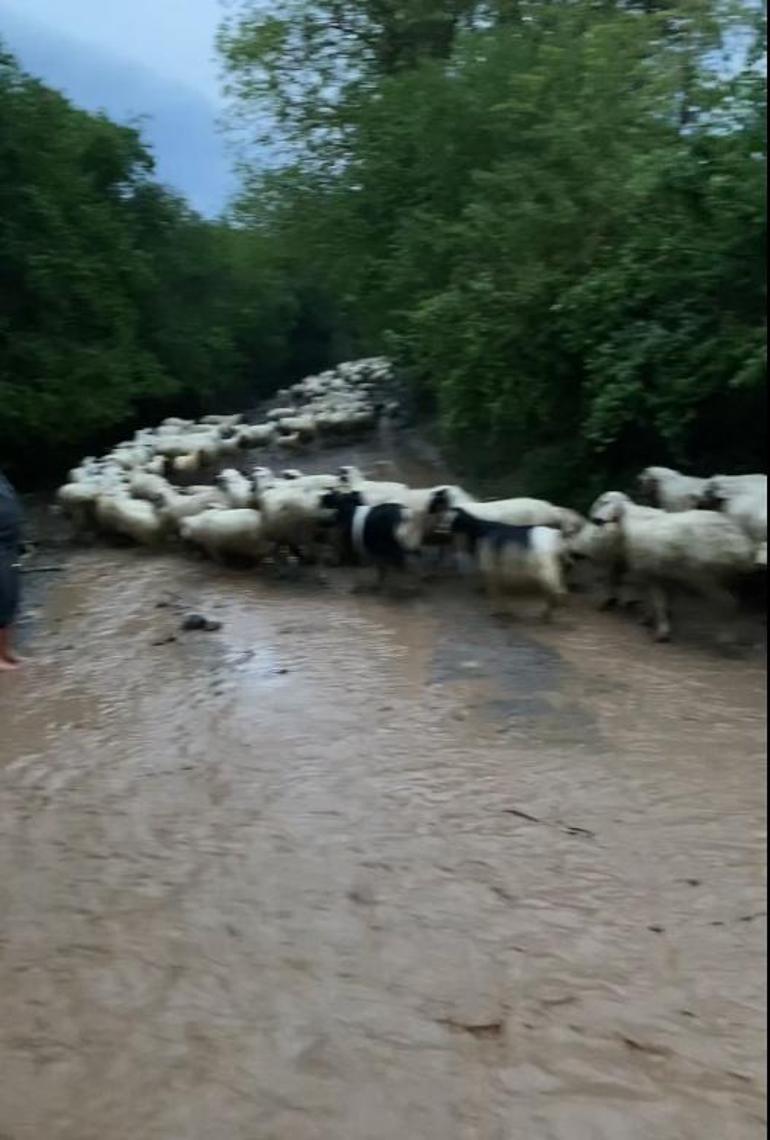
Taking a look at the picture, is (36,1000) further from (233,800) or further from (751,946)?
(751,946)

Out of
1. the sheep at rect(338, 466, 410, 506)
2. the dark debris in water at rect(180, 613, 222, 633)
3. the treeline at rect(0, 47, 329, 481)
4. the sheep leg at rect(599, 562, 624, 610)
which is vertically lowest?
the dark debris in water at rect(180, 613, 222, 633)

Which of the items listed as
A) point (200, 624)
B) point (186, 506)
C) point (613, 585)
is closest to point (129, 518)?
point (186, 506)

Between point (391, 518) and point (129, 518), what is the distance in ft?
8.79

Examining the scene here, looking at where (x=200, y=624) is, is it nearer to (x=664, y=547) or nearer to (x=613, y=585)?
(x=613, y=585)

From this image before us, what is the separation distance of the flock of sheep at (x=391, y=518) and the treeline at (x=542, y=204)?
132 millimetres

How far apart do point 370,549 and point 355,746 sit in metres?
2.30

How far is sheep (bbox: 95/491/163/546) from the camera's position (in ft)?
26.6

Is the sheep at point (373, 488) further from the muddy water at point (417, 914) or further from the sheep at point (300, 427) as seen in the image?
the sheep at point (300, 427)

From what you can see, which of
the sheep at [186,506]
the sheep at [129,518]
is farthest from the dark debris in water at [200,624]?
the sheep at [129,518]

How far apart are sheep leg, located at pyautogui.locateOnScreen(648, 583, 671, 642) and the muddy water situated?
61 mm

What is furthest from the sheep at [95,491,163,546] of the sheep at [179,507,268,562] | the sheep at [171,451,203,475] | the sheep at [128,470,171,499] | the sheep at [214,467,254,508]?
the sheep at [171,451,203,475]

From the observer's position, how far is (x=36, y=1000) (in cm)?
282

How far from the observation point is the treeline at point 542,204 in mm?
2387

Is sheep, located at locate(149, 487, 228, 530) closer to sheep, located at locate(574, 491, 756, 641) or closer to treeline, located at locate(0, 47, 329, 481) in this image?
treeline, located at locate(0, 47, 329, 481)
